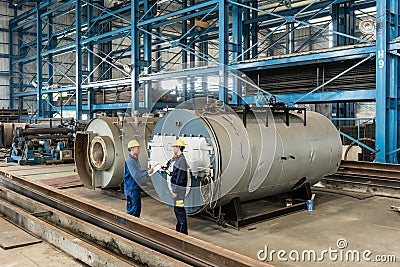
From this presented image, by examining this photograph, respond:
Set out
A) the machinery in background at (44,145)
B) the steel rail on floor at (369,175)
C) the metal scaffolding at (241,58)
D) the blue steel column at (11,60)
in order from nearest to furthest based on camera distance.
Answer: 1. the steel rail on floor at (369,175)
2. the metal scaffolding at (241,58)
3. the machinery in background at (44,145)
4. the blue steel column at (11,60)

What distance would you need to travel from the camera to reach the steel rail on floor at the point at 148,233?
10.2ft

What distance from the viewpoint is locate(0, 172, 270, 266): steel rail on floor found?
10.2 ft

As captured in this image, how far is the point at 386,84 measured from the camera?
7.73 m

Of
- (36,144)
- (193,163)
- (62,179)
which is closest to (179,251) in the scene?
(193,163)

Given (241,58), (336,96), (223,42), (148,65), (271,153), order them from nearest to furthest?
(271,153)
(336,96)
(223,42)
(241,58)
(148,65)

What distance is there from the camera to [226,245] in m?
4.43

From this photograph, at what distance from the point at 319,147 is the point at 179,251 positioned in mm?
3400

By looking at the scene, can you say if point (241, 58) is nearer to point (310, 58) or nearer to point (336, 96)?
point (310, 58)

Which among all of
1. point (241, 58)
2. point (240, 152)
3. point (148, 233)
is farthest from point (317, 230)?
point (241, 58)

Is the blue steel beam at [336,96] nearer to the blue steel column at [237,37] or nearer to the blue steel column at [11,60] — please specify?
the blue steel column at [237,37]

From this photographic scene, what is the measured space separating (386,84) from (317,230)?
4.18 metres

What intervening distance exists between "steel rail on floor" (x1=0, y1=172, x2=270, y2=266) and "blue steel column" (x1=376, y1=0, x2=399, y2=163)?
5.73 metres

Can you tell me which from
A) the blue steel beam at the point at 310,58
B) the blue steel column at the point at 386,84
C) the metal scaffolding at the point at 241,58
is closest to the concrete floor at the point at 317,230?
the blue steel column at the point at 386,84

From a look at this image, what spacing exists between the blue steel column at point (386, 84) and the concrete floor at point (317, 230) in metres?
1.68
